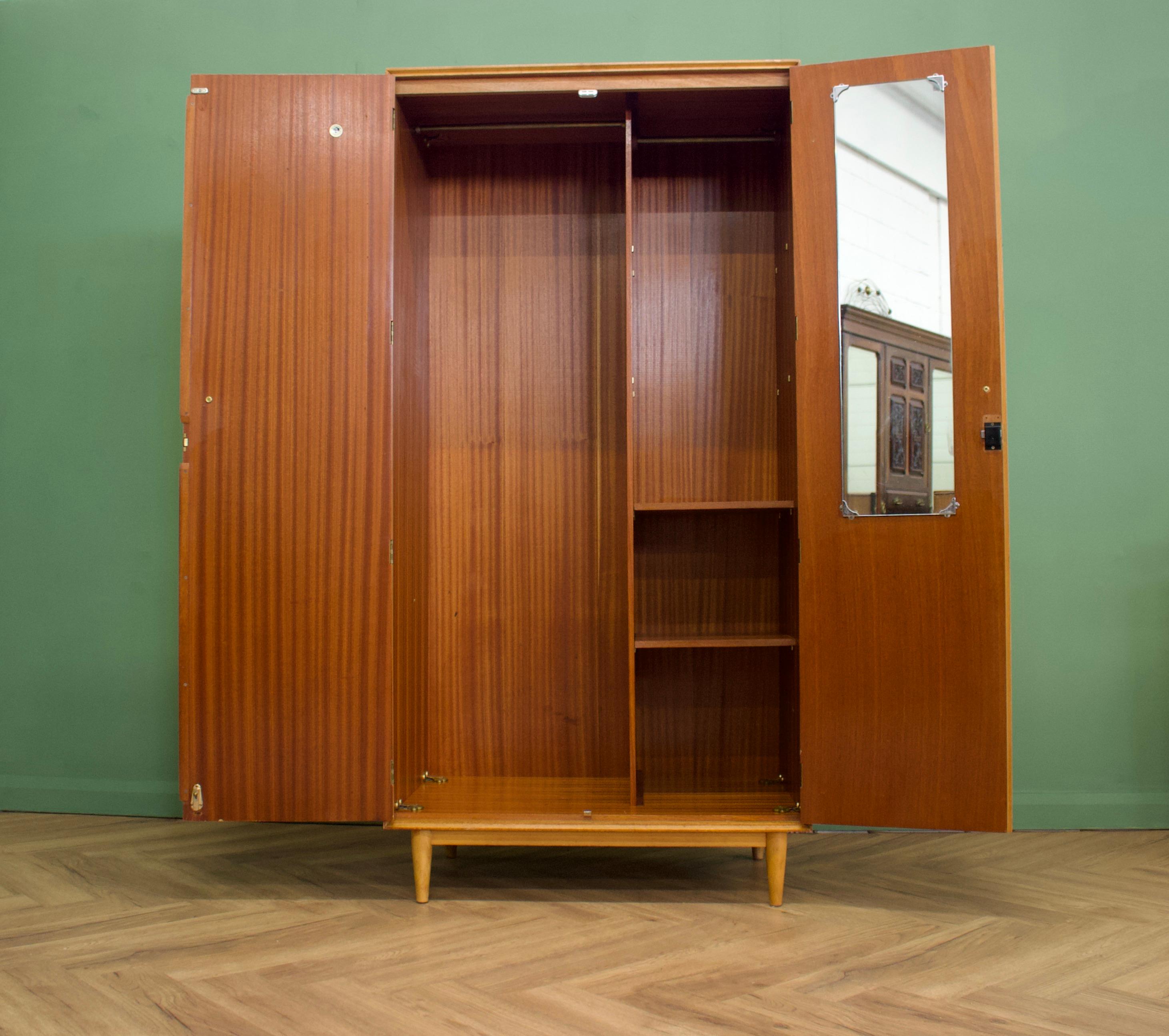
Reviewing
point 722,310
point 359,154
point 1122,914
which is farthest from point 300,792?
point 1122,914

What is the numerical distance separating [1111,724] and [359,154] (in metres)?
2.80

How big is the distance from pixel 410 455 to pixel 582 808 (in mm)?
1048

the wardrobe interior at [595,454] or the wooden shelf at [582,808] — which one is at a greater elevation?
the wardrobe interior at [595,454]

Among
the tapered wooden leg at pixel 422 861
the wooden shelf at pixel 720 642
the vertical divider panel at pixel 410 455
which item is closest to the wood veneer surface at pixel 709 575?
the wooden shelf at pixel 720 642

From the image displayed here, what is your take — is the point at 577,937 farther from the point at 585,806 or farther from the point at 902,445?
the point at 902,445

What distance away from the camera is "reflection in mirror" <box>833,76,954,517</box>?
2.20m

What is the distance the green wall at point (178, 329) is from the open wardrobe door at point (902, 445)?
0.93 m

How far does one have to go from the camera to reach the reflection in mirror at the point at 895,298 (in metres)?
2.20

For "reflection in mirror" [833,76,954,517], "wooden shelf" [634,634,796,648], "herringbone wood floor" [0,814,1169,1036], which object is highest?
"reflection in mirror" [833,76,954,517]

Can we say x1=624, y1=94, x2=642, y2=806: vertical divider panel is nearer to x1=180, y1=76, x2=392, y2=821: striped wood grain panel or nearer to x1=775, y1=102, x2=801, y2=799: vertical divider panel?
x1=775, y1=102, x2=801, y2=799: vertical divider panel

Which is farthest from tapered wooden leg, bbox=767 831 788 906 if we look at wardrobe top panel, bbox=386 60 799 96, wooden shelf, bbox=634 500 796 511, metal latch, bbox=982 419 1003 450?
wardrobe top panel, bbox=386 60 799 96

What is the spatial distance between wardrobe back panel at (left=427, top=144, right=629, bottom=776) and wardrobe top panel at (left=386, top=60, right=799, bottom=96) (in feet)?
1.42

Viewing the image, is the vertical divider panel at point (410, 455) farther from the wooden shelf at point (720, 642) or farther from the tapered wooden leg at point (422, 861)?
the wooden shelf at point (720, 642)

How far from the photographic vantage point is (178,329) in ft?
10.4
